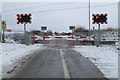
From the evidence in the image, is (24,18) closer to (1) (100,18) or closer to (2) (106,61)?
(1) (100,18)

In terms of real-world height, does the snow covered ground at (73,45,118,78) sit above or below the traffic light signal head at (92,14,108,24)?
below

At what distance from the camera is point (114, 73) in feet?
26.3

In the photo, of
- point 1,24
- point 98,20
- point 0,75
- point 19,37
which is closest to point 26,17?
point 1,24

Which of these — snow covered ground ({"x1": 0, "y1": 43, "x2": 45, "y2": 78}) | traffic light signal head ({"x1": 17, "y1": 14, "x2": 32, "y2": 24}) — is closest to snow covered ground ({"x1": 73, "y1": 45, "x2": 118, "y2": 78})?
snow covered ground ({"x1": 0, "y1": 43, "x2": 45, "y2": 78})

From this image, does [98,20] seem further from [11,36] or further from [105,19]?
[11,36]

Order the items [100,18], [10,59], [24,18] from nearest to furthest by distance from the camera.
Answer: [10,59] < [100,18] < [24,18]

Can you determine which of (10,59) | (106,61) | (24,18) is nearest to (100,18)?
(24,18)

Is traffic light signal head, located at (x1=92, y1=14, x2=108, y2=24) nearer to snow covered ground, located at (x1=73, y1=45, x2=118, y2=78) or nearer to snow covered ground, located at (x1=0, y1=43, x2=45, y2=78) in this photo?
snow covered ground, located at (x1=73, y1=45, x2=118, y2=78)

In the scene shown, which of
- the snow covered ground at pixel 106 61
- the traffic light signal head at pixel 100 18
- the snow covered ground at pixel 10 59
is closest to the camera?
the snow covered ground at pixel 106 61

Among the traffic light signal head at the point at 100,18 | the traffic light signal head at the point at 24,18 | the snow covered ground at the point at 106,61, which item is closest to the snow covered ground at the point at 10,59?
the snow covered ground at the point at 106,61

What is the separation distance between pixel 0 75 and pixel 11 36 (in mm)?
26005

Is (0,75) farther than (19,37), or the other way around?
(19,37)

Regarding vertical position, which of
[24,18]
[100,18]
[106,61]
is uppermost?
[24,18]

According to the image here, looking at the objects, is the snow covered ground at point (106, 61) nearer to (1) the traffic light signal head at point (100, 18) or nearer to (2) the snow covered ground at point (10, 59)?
(2) the snow covered ground at point (10, 59)
